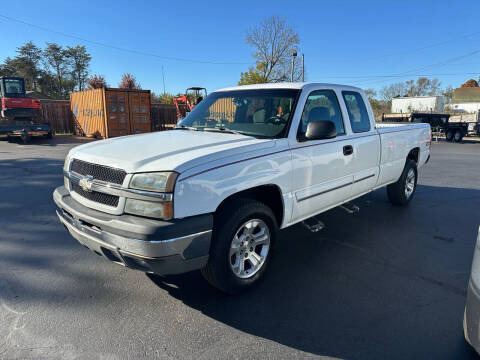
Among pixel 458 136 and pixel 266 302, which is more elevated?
pixel 458 136

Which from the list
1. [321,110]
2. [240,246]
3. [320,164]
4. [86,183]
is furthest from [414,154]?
[86,183]

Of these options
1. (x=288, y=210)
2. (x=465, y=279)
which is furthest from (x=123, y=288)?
(x=465, y=279)

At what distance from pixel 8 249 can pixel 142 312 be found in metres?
2.30

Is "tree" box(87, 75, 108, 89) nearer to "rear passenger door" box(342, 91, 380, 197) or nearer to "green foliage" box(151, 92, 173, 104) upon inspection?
"green foliage" box(151, 92, 173, 104)

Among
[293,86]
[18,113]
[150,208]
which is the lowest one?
[150,208]

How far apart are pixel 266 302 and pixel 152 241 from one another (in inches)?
48.5

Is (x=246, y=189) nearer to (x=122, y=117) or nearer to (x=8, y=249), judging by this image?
(x=8, y=249)

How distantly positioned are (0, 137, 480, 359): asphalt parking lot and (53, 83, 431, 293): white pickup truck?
46cm

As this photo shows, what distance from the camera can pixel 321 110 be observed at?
3.83m

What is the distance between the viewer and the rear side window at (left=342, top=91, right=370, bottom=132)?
168 inches

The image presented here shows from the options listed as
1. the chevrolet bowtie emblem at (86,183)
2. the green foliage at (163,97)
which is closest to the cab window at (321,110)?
the chevrolet bowtie emblem at (86,183)

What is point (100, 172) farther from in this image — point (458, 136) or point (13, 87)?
point (458, 136)

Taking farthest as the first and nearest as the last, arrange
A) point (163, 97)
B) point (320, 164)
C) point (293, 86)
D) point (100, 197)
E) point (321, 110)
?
1. point (163, 97)
2. point (321, 110)
3. point (293, 86)
4. point (320, 164)
5. point (100, 197)

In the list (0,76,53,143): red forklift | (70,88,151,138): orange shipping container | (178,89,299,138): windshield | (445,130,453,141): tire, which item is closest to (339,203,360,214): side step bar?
(178,89,299,138): windshield
